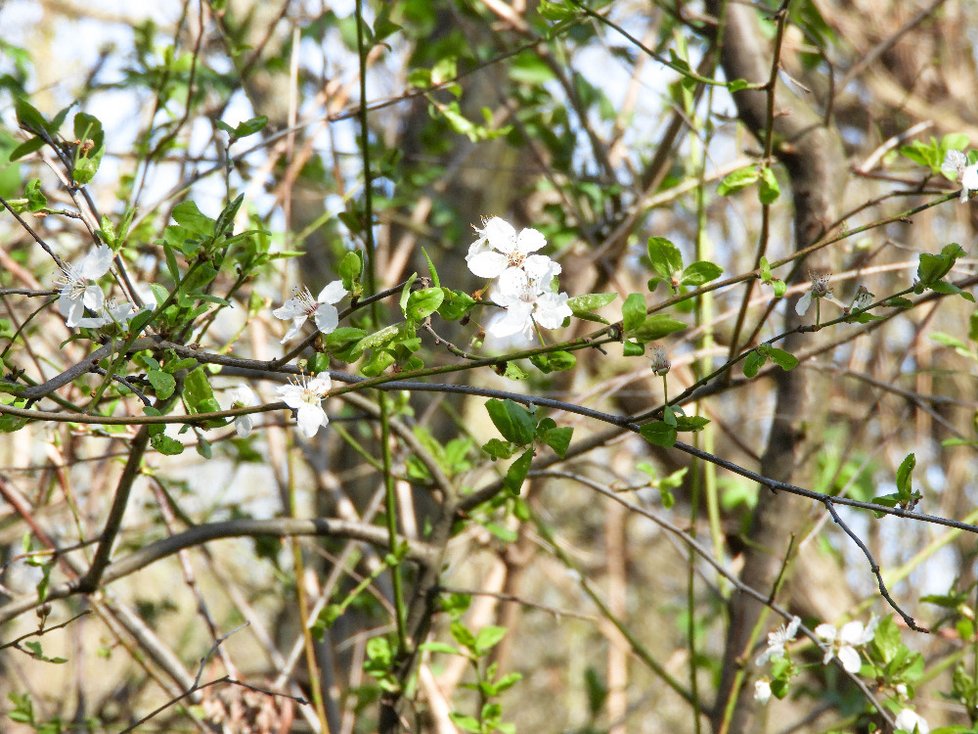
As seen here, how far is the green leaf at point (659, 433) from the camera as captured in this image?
70cm

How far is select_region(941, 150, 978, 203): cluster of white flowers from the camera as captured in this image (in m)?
0.82

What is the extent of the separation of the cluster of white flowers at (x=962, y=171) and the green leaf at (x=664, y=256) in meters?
0.27

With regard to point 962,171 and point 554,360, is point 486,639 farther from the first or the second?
point 962,171

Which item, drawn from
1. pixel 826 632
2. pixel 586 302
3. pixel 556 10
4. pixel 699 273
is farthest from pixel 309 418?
pixel 826 632

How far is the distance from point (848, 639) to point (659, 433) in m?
0.52

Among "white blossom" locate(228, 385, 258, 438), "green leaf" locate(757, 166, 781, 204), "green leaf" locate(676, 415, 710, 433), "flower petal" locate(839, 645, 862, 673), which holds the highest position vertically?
"green leaf" locate(757, 166, 781, 204)

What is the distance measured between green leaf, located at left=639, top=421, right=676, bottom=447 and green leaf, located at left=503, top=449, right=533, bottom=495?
0.30 feet

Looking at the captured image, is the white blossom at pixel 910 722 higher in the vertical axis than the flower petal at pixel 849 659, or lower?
lower

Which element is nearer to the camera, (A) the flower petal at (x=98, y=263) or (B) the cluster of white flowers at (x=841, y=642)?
(A) the flower petal at (x=98, y=263)

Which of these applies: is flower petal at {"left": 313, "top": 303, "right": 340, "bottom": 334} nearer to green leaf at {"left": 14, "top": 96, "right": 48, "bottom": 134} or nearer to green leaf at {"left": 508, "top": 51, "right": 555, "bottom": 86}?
green leaf at {"left": 14, "top": 96, "right": 48, "bottom": 134}

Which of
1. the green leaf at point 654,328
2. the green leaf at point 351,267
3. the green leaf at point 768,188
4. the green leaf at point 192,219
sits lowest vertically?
the green leaf at point 654,328

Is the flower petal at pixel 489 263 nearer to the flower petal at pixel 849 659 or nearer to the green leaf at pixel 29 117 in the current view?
the green leaf at pixel 29 117

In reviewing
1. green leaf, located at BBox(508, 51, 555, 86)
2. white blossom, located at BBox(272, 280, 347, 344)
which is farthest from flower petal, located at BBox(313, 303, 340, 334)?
green leaf, located at BBox(508, 51, 555, 86)

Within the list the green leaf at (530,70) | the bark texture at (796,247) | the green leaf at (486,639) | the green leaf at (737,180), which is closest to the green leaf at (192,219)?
the green leaf at (737,180)
